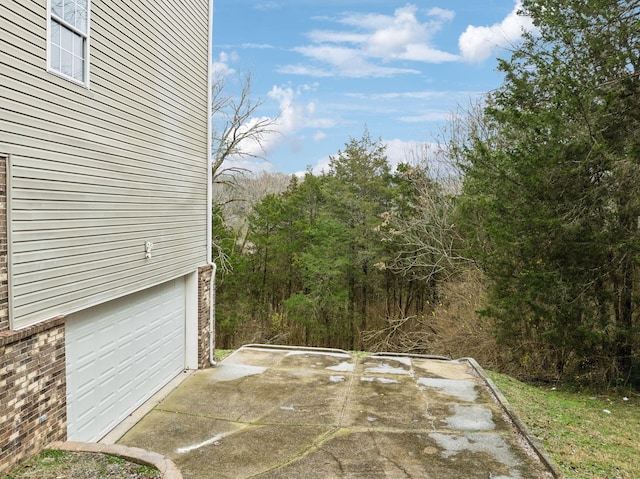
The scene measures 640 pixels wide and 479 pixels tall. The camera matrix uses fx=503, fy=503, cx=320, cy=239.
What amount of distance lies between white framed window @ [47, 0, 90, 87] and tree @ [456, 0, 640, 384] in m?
7.90

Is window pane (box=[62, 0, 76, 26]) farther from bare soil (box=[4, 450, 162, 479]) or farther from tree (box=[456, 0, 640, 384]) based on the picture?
tree (box=[456, 0, 640, 384])

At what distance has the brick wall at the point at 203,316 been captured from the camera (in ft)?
31.9

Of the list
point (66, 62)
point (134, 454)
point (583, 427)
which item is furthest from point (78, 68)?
point (583, 427)

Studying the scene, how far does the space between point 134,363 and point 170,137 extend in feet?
11.6

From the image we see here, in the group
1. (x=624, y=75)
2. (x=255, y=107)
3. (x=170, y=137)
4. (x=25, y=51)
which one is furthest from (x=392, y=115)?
(x=25, y=51)

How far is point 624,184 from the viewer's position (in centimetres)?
919

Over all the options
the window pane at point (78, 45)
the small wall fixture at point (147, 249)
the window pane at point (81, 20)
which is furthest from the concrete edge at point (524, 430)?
the window pane at point (81, 20)

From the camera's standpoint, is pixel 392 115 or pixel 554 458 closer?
pixel 554 458

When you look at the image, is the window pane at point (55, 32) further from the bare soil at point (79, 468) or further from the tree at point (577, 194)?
the tree at point (577, 194)

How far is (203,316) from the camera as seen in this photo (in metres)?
9.84

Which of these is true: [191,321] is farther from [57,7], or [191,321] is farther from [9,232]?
[57,7]

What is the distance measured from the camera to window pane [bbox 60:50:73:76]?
16.7ft

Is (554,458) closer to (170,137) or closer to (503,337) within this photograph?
(503,337)

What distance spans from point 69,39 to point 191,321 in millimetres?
5746
